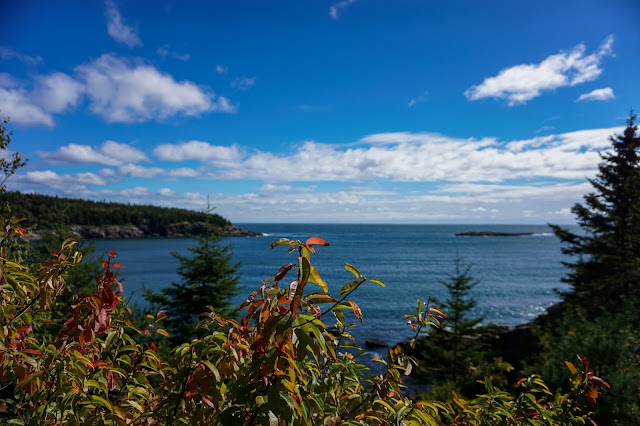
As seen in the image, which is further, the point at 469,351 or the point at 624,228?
the point at 624,228

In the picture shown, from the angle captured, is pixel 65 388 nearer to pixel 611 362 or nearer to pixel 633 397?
pixel 633 397

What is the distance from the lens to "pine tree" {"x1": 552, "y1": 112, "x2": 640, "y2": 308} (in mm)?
17000

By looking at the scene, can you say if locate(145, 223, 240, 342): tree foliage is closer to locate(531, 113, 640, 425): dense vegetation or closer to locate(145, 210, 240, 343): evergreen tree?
locate(145, 210, 240, 343): evergreen tree

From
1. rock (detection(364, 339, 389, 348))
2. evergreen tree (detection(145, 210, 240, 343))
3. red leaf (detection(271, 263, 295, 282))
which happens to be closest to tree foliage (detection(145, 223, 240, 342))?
evergreen tree (detection(145, 210, 240, 343))

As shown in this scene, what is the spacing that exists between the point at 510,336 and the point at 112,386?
25.1m

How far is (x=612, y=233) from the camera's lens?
18.5m

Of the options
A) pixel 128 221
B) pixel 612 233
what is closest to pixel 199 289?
pixel 612 233

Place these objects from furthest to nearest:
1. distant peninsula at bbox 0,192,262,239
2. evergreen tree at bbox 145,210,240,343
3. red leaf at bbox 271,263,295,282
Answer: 1. distant peninsula at bbox 0,192,262,239
2. evergreen tree at bbox 145,210,240,343
3. red leaf at bbox 271,263,295,282

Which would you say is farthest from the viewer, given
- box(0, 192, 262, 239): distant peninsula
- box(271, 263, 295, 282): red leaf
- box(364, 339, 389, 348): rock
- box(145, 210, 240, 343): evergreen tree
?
box(0, 192, 262, 239): distant peninsula

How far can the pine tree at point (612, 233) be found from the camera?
55.8ft

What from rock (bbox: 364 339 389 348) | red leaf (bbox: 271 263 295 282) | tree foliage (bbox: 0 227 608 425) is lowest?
rock (bbox: 364 339 389 348)

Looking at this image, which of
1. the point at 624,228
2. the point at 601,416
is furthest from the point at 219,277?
the point at 624,228

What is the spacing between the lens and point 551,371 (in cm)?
660

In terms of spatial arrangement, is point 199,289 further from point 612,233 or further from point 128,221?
point 128,221
